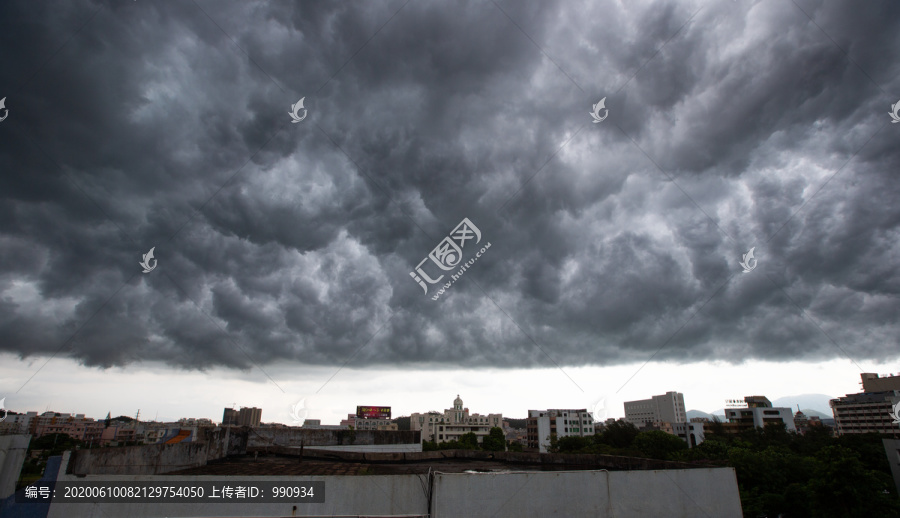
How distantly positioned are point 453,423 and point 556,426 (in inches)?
1001

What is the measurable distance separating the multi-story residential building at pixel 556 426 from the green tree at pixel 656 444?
3513 cm

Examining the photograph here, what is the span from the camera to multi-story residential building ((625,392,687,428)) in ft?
429

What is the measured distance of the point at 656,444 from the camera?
66.5 metres

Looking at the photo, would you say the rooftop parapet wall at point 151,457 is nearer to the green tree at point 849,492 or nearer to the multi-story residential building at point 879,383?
the green tree at point 849,492

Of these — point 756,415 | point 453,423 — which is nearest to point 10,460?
point 453,423

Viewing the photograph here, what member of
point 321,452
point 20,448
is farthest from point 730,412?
point 20,448

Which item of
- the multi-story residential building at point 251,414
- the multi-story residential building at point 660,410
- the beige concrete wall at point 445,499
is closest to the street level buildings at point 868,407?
the multi-story residential building at point 660,410

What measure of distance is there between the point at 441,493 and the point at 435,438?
4136 inches

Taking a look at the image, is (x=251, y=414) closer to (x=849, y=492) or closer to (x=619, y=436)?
(x=619, y=436)

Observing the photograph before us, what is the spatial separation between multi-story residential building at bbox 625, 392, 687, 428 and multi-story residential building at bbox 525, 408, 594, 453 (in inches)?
1037

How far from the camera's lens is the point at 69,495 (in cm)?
962

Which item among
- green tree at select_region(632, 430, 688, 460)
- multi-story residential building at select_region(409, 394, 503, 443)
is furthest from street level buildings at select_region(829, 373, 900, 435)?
multi-story residential building at select_region(409, 394, 503, 443)

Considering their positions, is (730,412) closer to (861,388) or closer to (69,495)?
(861,388)

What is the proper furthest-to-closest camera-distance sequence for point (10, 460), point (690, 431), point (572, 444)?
point (690, 431) < point (572, 444) < point (10, 460)
